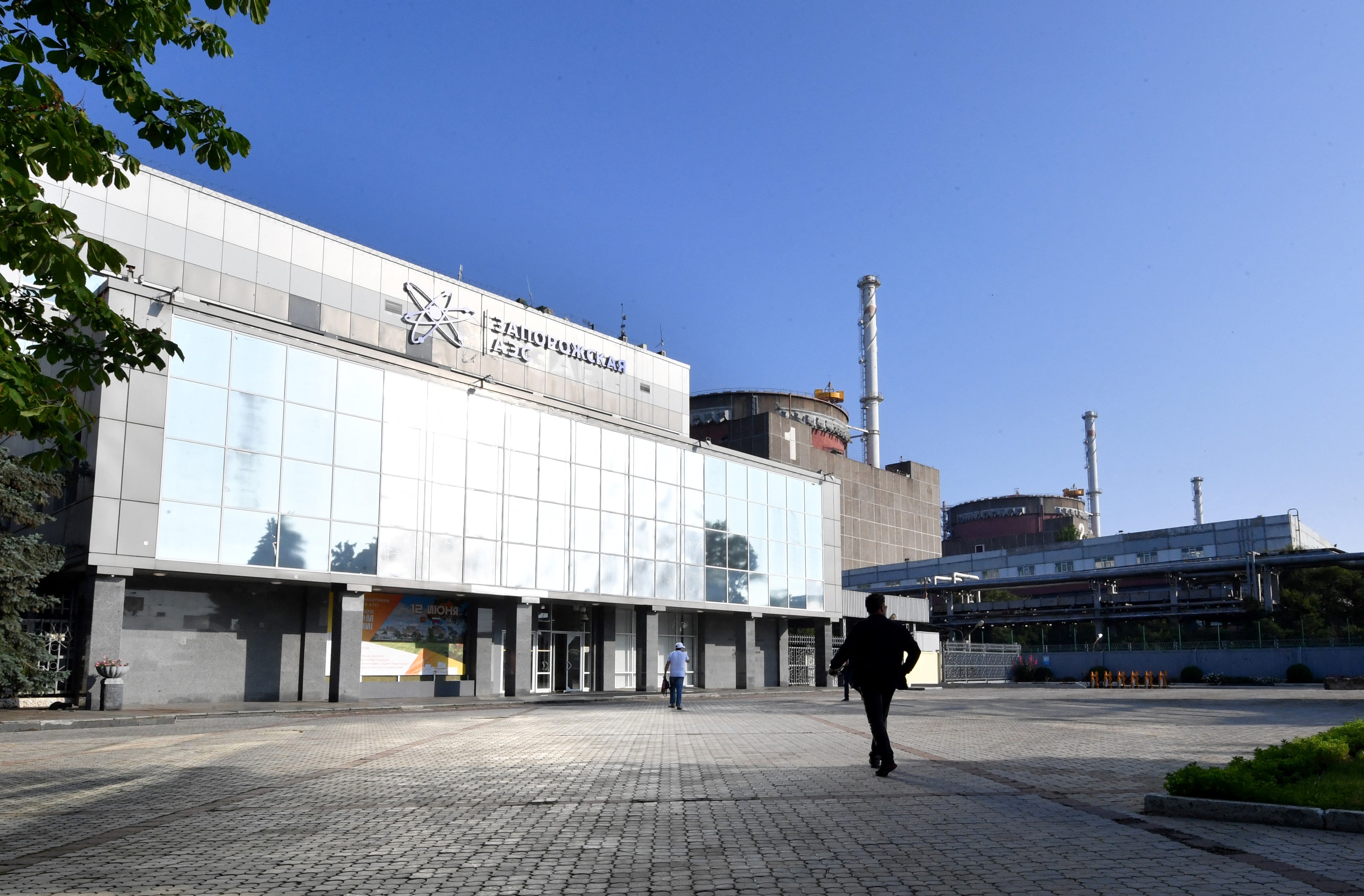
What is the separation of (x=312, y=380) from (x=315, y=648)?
8.26m

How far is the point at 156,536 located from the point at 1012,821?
2535 centimetres

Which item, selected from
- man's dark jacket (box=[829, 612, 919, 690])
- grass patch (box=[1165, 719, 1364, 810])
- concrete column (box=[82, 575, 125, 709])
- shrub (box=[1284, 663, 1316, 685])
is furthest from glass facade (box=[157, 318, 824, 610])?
shrub (box=[1284, 663, 1316, 685])

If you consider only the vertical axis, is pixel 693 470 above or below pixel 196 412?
above

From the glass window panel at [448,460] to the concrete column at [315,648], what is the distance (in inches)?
208

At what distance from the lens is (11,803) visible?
9.38 m

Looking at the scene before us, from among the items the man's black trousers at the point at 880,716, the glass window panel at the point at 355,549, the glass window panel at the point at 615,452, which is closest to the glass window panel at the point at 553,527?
the glass window panel at the point at 615,452

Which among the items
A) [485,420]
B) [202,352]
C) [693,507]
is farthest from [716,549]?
[202,352]

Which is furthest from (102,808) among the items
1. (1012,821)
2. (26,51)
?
(1012,821)

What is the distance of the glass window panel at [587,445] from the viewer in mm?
39781

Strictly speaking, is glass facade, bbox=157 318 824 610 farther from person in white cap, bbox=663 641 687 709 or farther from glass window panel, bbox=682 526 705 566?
person in white cap, bbox=663 641 687 709

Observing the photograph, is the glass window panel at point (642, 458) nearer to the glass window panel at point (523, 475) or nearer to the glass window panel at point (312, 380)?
the glass window panel at point (523, 475)

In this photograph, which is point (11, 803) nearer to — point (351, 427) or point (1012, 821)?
point (1012, 821)

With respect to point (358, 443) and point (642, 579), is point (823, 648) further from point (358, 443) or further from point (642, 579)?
point (358, 443)

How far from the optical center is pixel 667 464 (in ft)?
144
